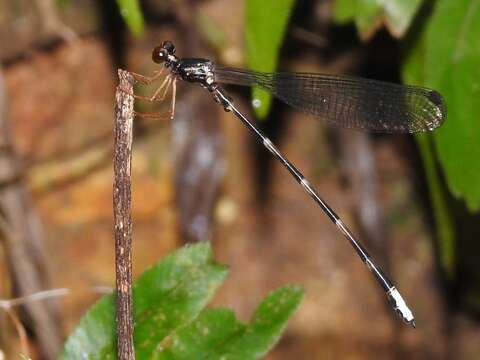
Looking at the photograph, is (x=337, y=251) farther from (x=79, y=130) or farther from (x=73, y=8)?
(x=73, y=8)

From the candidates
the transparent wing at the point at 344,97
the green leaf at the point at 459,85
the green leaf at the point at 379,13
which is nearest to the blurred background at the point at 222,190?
the transparent wing at the point at 344,97

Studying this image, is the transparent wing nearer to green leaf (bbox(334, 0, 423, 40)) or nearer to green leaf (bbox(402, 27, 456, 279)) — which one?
green leaf (bbox(402, 27, 456, 279))

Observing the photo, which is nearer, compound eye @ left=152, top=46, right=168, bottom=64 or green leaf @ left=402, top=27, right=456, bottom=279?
compound eye @ left=152, top=46, right=168, bottom=64

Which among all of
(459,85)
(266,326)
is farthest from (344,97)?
(266,326)

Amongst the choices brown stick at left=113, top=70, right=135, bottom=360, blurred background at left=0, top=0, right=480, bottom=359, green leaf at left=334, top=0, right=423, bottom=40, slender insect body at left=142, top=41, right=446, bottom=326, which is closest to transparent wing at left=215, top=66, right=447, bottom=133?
slender insect body at left=142, top=41, right=446, bottom=326

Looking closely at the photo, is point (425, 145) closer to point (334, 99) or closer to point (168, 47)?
point (334, 99)
